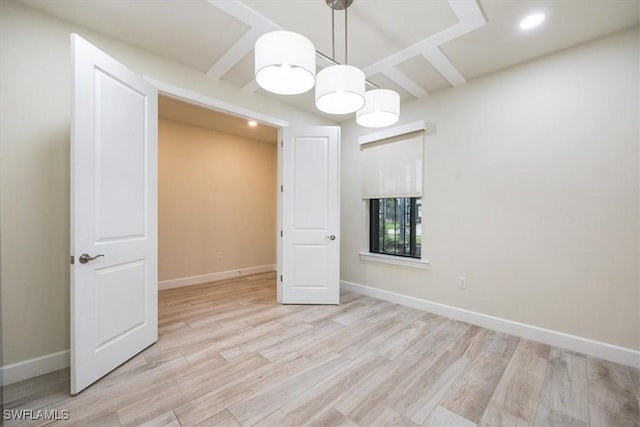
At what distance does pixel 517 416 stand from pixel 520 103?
8.58ft

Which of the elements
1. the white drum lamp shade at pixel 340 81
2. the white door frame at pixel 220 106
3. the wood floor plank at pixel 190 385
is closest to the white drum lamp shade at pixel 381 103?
the white drum lamp shade at pixel 340 81

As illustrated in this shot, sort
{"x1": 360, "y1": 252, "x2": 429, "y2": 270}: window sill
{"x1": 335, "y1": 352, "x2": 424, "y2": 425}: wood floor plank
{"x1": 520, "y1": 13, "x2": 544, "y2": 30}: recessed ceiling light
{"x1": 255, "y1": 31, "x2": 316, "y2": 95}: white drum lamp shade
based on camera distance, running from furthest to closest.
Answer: {"x1": 360, "y1": 252, "x2": 429, "y2": 270}: window sill
{"x1": 520, "y1": 13, "x2": 544, "y2": 30}: recessed ceiling light
{"x1": 335, "y1": 352, "x2": 424, "y2": 425}: wood floor plank
{"x1": 255, "y1": 31, "x2": 316, "y2": 95}: white drum lamp shade

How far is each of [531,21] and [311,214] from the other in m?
2.68

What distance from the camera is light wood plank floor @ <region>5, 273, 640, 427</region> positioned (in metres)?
1.54

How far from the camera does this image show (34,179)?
1930 mm

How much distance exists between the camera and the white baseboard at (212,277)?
4164 mm

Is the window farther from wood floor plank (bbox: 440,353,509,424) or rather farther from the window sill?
wood floor plank (bbox: 440,353,509,424)

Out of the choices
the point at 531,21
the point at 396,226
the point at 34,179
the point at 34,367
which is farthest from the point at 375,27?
the point at 34,367

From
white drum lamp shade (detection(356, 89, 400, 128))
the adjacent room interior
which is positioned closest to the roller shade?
the adjacent room interior

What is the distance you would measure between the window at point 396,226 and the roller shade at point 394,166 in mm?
209

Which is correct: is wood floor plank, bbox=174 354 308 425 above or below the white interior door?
below

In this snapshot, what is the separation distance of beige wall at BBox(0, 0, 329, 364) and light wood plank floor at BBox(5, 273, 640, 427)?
402 millimetres

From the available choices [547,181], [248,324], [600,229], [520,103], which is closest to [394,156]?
Result: [520,103]

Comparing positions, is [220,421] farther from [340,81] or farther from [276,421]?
[340,81]
